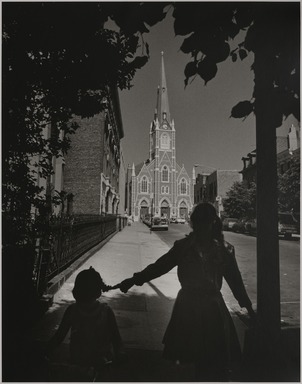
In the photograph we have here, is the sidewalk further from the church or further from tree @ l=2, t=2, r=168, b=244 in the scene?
the church

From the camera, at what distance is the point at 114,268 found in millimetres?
8164

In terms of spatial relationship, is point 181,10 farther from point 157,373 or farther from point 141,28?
point 157,373

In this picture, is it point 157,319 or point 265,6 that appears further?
point 157,319


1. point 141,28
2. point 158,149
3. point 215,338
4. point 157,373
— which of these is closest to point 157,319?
point 157,373

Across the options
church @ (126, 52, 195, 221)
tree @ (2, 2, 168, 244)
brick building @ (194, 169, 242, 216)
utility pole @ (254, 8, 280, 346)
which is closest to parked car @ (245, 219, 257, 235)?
brick building @ (194, 169, 242, 216)

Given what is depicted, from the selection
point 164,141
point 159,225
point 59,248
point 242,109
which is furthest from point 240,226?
point 164,141

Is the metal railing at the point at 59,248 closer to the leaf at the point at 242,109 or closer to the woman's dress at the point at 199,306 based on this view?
the woman's dress at the point at 199,306

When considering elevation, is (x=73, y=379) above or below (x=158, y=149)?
below

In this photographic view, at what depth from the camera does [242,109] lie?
119 inches

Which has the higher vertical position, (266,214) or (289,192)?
(289,192)

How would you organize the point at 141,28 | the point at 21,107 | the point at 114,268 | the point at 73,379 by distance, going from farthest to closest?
the point at 114,268, the point at 21,107, the point at 141,28, the point at 73,379

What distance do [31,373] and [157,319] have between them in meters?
2.37

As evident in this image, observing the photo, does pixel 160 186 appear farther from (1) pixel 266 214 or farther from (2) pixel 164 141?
(1) pixel 266 214

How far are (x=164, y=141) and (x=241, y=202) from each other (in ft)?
125
